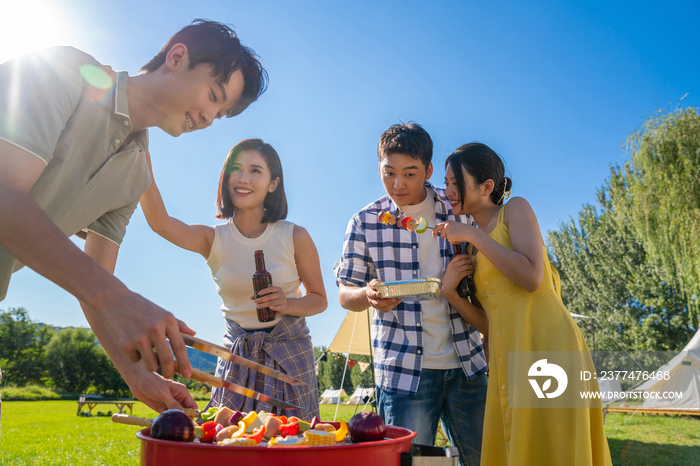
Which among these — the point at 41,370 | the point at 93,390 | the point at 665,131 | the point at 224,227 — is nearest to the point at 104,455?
the point at 224,227

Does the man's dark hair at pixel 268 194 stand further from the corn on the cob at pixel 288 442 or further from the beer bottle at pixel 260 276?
the corn on the cob at pixel 288 442

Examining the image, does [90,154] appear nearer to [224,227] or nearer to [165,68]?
[165,68]

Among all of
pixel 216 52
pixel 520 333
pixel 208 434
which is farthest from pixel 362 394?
pixel 208 434

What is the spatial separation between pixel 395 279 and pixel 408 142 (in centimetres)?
80

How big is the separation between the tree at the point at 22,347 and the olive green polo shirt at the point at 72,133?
138ft

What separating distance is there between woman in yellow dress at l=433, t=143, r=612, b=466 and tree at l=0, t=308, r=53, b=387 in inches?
1667

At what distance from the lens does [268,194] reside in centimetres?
277

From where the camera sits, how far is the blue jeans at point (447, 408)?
7.49ft

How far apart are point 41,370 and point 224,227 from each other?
4314 cm

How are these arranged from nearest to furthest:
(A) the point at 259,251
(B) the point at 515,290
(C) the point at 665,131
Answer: (B) the point at 515,290, (A) the point at 259,251, (C) the point at 665,131

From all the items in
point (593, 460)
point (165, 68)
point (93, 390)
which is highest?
point (165, 68)

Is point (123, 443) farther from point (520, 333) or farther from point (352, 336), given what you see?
point (520, 333)

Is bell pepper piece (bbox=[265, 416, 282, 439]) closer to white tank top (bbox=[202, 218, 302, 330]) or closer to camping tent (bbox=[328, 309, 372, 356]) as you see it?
white tank top (bbox=[202, 218, 302, 330])

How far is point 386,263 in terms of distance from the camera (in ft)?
8.54
